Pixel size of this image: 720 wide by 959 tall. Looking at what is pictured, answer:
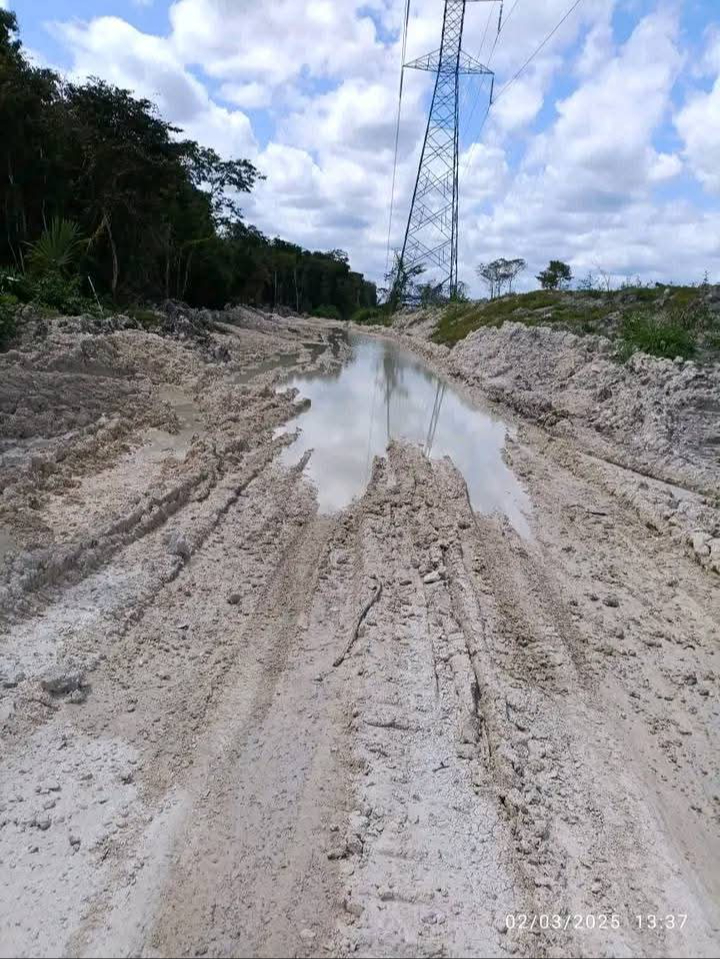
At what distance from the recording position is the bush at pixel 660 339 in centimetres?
1452

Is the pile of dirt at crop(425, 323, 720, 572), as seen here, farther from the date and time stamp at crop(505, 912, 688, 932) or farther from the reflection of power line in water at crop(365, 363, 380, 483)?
the date and time stamp at crop(505, 912, 688, 932)

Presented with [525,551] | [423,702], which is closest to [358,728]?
[423,702]

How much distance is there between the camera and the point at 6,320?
514 inches

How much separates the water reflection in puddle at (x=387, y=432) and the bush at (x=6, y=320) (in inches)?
212

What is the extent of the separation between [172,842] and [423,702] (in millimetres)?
1832

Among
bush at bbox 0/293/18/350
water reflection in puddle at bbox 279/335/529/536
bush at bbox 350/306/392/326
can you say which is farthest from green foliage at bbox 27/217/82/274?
Answer: bush at bbox 350/306/392/326

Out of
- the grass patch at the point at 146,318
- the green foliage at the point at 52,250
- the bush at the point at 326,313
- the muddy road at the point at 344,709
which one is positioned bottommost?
the bush at the point at 326,313

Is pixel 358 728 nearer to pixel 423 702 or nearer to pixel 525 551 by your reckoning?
pixel 423 702

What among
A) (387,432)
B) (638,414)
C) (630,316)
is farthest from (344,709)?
(630,316)

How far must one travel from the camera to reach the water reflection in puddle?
31.1 ft

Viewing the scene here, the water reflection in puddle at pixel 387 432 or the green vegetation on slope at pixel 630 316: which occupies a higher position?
the green vegetation on slope at pixel 630 316

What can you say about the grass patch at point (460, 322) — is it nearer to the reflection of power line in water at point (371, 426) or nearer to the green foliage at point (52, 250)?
the reflection of power line in water at point (371, 426)

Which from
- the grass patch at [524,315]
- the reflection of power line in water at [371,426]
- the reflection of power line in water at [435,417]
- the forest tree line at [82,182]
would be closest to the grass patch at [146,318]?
the forest tree line at [82,182]

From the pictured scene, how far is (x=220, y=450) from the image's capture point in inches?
388
